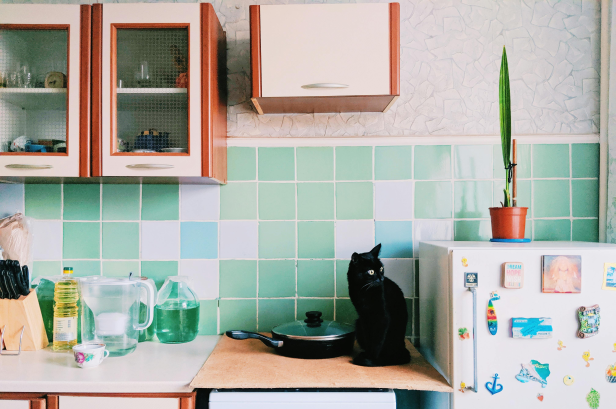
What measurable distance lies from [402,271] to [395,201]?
32 cm

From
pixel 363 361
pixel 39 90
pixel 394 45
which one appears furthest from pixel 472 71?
pixel 39 90

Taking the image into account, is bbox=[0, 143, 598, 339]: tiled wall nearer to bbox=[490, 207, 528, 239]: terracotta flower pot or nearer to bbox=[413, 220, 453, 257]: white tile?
bbox=[413, 220, 453, 257]: white tile

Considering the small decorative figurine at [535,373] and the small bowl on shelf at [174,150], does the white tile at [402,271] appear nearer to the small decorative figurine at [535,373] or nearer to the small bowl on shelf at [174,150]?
the small decorative figurine at [535,373]

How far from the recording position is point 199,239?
184 centimetres

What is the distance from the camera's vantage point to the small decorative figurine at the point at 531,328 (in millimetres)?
1273

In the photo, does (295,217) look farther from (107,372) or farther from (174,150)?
(107,372)

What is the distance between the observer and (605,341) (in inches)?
50.0

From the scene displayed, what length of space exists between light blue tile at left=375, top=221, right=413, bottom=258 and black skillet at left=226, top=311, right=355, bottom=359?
45 cm

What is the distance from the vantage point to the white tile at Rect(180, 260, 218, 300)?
6.03 feet

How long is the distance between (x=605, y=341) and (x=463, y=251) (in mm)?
516

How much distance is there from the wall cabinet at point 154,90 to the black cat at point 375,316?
2.18ft

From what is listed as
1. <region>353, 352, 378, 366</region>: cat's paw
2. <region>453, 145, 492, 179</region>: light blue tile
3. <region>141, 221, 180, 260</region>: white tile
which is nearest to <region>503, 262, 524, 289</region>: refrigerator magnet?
<region>353, 352, 378, 366</region>: cat's paw

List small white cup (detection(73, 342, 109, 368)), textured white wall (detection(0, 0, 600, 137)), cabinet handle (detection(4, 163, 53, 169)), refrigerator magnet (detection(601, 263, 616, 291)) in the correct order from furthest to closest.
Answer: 1. textured white wall (detection(0, 0, 600, 137))
2. cabinet handle (detection(4, 163, 53, 169))
3. small white cup (detection(73, 342, 109, 368))
4. refrigerator magnet (detection(601, 263, 616, 291))

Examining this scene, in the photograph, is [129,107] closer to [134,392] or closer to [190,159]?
[190,159]
